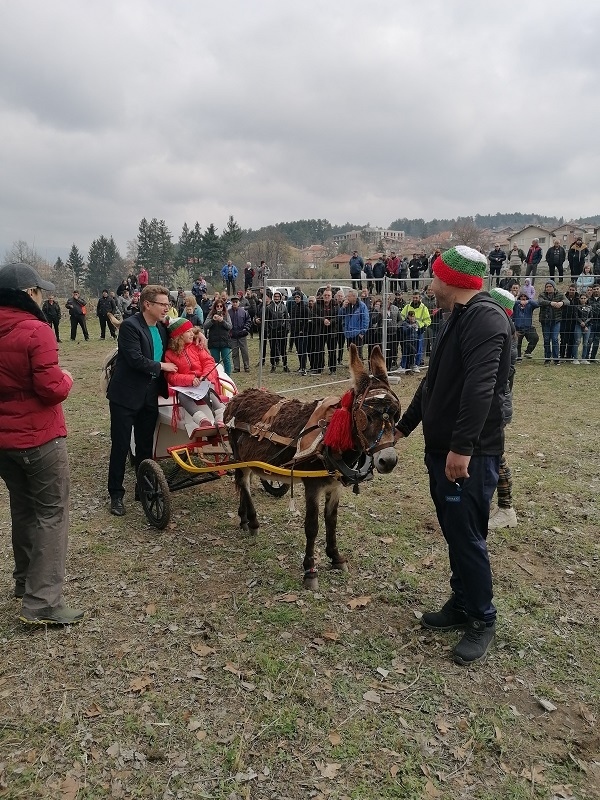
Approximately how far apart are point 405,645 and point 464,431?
174 centimetres

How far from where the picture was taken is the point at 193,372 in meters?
6.26

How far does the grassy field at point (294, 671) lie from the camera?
9.45ft

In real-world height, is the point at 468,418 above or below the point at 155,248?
below

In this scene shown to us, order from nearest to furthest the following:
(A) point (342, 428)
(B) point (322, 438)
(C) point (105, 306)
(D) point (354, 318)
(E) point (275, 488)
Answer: (A) point (342, 428) → (B) point (322, 438) → (E) point (275, 488) → (D) point (354, 318) → (C) point (105, 306)

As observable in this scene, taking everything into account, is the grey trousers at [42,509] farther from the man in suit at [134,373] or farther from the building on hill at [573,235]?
the building on hill at [573,235]

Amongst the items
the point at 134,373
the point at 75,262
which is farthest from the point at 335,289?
the point at 75,262

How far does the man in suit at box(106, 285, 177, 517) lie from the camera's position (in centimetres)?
558

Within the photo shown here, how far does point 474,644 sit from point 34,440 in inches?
129

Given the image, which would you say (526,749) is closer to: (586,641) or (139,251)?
(586,641)

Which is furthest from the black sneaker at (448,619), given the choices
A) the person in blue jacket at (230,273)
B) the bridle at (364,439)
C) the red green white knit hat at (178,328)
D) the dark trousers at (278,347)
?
the person in blue jacket at (230,273)

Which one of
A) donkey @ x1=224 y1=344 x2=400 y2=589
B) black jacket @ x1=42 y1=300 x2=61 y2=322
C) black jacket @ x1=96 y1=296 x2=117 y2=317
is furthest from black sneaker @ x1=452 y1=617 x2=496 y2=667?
black jacket @ x1=96 y1=296 x2=117 y2=317

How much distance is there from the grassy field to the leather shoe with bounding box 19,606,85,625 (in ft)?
0.31

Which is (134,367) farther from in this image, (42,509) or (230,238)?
(230,238)

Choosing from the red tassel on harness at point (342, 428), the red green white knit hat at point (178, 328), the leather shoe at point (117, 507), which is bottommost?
the leather shoe at point (117, 507)
